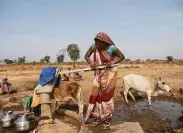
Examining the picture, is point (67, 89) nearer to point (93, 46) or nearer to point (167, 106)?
point (93, 46)

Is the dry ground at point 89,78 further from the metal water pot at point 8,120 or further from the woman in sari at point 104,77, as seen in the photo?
the metal water pot at point 8,120

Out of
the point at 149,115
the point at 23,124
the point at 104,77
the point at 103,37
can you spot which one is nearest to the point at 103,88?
the point at 104,77

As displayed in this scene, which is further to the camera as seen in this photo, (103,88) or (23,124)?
(23,124)

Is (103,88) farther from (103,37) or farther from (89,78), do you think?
(89,78)

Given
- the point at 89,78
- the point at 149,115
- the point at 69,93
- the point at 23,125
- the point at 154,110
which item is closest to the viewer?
the point at 23,125

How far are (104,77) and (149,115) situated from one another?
15.3ft

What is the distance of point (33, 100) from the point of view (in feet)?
26.0

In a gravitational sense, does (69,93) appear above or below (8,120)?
above

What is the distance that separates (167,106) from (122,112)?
249 cm

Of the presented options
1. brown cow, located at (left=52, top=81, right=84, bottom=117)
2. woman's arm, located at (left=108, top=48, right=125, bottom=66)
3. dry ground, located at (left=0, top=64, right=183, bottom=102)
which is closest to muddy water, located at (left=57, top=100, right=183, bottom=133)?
brown cow, located at (left=52, top=81, right=84, bottom=117)

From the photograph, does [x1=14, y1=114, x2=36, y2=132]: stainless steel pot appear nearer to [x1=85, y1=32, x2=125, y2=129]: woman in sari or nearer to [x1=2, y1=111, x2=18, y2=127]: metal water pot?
[x1=2, y1=111, x2=18, y2=127]: metal water pot

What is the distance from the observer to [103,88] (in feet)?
20.3

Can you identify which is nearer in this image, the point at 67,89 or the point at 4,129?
the point at 4,129

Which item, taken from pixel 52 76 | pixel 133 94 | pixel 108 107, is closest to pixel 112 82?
pixel 108 107
